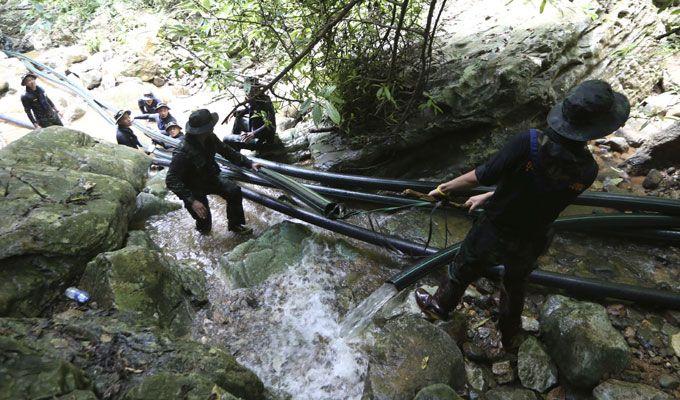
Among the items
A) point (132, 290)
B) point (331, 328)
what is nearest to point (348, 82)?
point (331, 328)

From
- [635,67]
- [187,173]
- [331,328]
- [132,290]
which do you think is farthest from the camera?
[635,67]

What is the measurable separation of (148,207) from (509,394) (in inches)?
200

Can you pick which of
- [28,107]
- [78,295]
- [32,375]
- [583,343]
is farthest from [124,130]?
[583,343]

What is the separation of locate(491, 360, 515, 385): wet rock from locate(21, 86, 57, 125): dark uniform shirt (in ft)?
33.9

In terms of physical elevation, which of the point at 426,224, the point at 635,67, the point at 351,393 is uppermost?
the point at 635,67

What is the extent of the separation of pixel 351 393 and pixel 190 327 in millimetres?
1747

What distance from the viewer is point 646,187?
4.43 meters

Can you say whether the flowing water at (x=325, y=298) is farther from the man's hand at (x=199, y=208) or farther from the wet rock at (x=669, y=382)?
the wet rock at (x=669, y=382)

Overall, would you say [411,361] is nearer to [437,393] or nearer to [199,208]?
[437,393]

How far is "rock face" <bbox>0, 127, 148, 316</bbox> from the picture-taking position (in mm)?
3318

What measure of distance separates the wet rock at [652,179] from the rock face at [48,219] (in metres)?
6.42

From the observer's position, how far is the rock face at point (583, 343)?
104 inches

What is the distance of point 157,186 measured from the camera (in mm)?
5941

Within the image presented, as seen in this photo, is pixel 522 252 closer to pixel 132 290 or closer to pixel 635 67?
pixel 132 290
